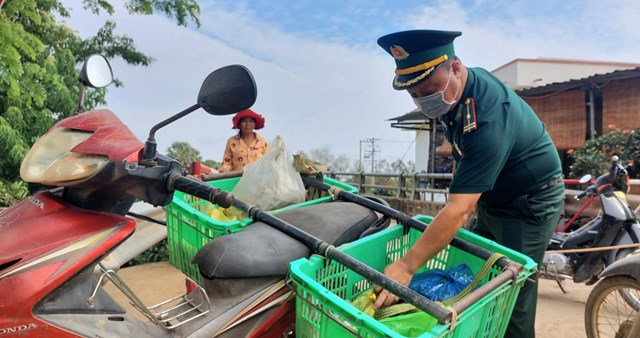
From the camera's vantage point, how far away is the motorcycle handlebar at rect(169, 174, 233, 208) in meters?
1.39

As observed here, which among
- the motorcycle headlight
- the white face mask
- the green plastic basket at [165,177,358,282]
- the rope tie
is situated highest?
the white face mask

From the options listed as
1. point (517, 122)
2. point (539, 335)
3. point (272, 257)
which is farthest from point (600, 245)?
point (272, 257)

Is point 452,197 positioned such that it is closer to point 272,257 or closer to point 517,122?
point 517,122

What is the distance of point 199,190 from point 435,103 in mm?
1016

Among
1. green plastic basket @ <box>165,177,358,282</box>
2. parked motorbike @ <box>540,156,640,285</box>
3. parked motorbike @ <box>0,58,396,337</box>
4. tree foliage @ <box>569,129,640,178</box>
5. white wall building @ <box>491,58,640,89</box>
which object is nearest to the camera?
parked motorbike @ <box>0,58,396,337</box>

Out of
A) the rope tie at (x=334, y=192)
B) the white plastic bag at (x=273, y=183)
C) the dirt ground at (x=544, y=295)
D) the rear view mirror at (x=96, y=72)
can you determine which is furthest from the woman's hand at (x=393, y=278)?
the dirt ground at (x=544, y=295)

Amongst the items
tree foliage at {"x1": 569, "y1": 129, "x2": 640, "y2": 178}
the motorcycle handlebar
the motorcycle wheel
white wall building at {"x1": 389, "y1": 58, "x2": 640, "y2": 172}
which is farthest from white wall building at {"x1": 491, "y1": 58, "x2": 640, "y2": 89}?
the motorcycle handlebar

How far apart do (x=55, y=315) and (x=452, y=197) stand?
1378mm

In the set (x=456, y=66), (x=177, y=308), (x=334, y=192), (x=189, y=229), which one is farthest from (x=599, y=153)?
(x=177, y=308)

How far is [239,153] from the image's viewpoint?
4.48 m

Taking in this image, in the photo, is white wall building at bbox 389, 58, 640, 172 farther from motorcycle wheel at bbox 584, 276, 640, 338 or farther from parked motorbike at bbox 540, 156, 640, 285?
motorcycle wheel at bbox 584, 276, 640, 338

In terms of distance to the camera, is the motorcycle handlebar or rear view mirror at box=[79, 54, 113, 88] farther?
rear view mirror at box=[79, 54, 113, 88]

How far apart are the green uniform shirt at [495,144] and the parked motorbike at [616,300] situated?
0.89 meters

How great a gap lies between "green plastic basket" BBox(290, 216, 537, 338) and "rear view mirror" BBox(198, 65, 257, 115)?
1.93ft
